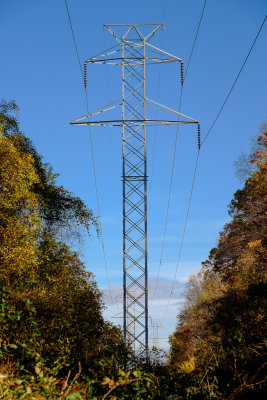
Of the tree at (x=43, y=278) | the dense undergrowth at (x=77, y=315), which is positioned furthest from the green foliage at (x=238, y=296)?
the tree at (x=43, y=278)

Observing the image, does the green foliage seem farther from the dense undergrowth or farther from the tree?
the tree

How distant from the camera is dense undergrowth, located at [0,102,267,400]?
566cm

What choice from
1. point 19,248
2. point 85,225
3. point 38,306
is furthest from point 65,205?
point 38,306

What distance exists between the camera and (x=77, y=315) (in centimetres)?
1151

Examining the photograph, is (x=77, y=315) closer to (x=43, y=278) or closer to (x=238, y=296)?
(x=43, y=278)

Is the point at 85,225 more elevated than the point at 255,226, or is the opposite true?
the point at 255,226

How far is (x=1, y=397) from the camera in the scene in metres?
4.18

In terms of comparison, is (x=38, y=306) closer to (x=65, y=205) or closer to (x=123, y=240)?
(x=123, y=240)

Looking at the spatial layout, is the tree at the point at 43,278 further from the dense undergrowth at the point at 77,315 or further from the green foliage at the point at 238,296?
the green foliage at the point at 238,296

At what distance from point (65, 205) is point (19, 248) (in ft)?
30.5

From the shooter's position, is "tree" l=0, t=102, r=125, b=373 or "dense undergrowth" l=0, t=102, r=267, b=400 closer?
"dense undergrowth" l=0, t=102, r=267, b=400

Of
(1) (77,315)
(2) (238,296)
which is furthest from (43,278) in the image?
(2) (238,296)

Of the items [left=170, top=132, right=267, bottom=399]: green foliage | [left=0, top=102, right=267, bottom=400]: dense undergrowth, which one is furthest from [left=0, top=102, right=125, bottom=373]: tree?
[left=170, top=132, right=267, bottom=399]: green foliage

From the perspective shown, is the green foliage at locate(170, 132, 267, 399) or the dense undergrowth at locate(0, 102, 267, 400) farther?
the green foliage at locate(170, 132, 267, 399)
